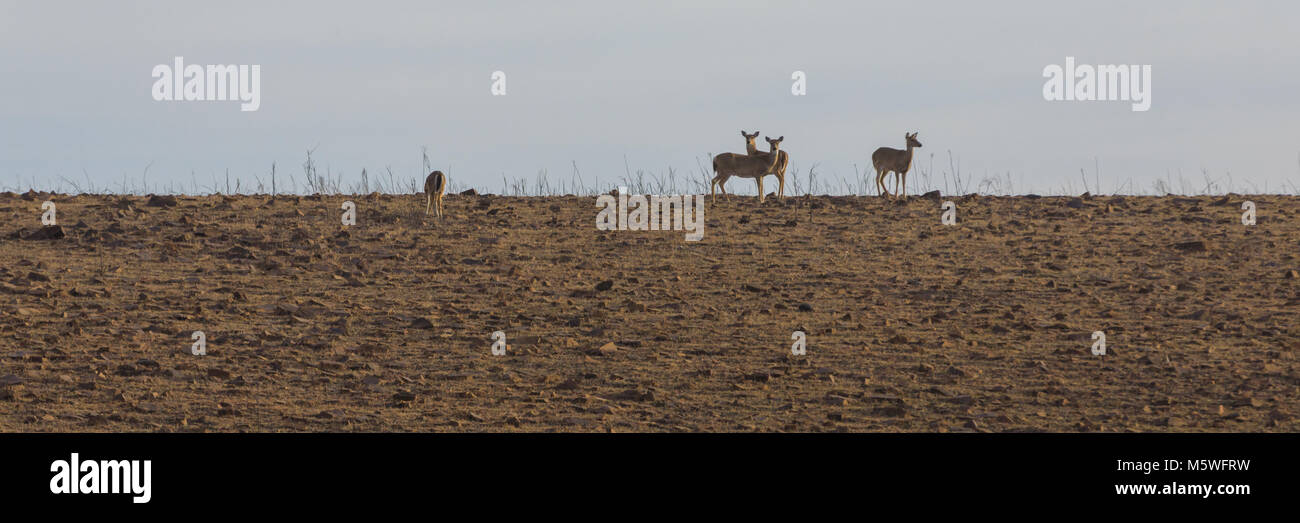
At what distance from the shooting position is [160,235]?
69.5 ft

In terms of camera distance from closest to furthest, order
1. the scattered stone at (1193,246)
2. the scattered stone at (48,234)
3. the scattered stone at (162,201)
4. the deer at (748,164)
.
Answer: the scattered stone at (48,234) → the scattered stone at (1193,246) → the scattered stone at (162,201) → the deer at (748,164)

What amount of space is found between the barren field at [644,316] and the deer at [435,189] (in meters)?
0.26

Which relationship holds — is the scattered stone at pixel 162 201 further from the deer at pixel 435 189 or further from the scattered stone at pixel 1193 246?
the scattered stone at pixel 1193 246

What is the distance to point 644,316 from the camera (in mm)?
17422

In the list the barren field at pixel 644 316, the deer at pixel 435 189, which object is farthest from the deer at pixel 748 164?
the deer at pixel 435 189

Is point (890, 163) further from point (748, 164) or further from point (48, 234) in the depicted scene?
point (48, 234)

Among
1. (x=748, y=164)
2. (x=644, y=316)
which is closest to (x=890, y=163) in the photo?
(x=748, y=164)

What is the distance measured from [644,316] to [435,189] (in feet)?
21.6

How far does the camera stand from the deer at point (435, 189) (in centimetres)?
2306

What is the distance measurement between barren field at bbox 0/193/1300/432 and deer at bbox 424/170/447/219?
0.85 feet

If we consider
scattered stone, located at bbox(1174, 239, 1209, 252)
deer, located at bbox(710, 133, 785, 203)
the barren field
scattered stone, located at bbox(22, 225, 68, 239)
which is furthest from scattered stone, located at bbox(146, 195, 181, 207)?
scattered stone, located at bbox(1174, 239, 1209, 252)

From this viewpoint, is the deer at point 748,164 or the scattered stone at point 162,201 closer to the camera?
the scattered stone at point 162,201

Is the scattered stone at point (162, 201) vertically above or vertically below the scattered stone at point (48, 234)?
above
